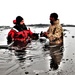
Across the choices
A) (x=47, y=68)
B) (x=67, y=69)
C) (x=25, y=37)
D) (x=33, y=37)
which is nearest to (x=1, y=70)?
(x=47, y=68)

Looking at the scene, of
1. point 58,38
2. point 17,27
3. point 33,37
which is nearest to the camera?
point 58,38

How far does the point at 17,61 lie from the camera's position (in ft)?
36.6

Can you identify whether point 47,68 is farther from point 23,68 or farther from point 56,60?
point 56,60

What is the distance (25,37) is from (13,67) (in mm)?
7589

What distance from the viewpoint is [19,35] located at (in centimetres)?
1670

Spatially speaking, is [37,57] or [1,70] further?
[37,57]

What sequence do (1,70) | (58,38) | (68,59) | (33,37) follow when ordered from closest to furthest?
(1,70), (68,59), (58,38), (33,37)

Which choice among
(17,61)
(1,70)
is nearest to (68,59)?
(17,61)

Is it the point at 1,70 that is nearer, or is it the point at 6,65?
the point at 1,70

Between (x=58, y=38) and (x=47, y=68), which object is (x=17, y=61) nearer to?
(x=47, y=68)

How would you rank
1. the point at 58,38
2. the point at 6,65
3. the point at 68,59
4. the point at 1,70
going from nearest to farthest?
the point at 1,70 → the point at 6,65 → the point at 68,59 → the point at 58,38

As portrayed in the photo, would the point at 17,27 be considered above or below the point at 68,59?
above

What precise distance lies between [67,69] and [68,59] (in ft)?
7.28

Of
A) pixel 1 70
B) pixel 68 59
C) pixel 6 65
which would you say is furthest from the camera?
pixel 68 59
